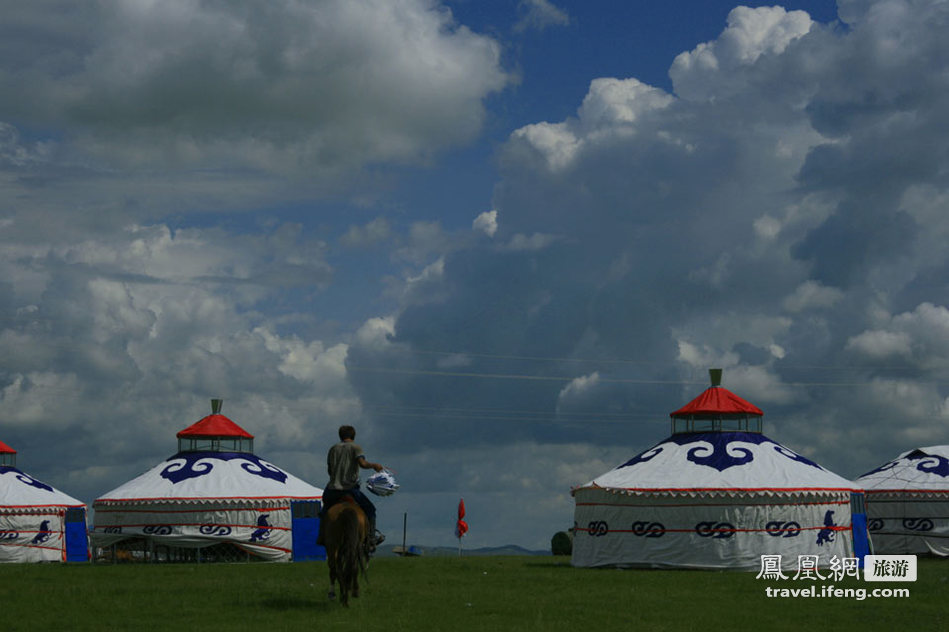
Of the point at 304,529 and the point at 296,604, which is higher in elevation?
the point at 296,604

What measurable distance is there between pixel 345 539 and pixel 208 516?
20.9 metres

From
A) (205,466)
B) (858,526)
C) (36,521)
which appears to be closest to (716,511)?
(858,526)

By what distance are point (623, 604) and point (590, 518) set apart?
489 inches

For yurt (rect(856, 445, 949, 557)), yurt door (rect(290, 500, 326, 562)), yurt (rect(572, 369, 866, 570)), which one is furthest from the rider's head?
yurt (rect(856, 445, 949, 557))

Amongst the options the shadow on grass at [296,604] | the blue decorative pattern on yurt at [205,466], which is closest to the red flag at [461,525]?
the blue decorative pattern on yurt at [205,466]

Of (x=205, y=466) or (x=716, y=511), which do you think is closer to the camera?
(x=716, y=511)

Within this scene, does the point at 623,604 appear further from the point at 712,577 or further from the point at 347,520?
the point at 712,577

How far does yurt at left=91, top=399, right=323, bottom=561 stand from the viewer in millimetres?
35125

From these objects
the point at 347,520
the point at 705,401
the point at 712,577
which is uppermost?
the point at 705,401

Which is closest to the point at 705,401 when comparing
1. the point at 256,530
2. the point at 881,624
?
the point at 256,530

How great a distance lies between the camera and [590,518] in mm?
29641

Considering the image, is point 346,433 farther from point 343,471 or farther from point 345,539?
point 345,539

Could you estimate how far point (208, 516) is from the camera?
115 feet

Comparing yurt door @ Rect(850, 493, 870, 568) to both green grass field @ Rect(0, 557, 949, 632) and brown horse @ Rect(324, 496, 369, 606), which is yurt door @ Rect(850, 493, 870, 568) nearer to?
green grass field @ Rect(0, 557, 949, 632)
